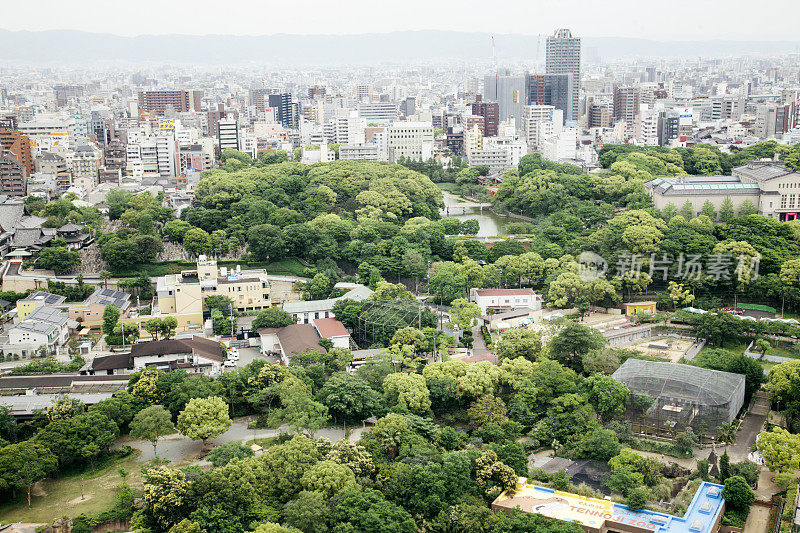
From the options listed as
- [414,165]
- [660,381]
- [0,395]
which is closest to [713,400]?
[660,381]

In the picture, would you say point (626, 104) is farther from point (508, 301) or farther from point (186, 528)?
point (186, 528)

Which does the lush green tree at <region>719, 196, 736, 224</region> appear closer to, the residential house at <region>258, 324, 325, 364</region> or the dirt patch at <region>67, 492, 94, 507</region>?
the residential house at <region>258, 324, 325, 364</region>

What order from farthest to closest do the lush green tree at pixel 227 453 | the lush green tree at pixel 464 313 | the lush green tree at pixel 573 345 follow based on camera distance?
the lush green tree at pixel 464 313 → the lush green tree at pixel 573 345 → the lush green tree at pixel 227 453

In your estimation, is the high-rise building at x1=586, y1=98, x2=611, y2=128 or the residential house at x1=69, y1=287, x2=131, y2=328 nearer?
the residential house at x1=69, y1=287, x2=131, y2=328

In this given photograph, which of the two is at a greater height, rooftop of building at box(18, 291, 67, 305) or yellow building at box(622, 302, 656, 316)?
rooftop of building at box(18, 291, 67, 305)

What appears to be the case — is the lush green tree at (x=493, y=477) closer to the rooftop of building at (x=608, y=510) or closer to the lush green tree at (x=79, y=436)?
the rooftop of building at (x=608, y=510)

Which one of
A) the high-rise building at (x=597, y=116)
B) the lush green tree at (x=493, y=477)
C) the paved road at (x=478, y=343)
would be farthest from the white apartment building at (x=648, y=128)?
the lush green tree at (x=493, y=477)

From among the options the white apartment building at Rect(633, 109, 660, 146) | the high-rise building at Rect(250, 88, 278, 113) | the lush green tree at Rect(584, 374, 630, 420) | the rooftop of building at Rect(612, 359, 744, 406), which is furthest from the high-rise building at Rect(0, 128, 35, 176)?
the white apartment building at Rect(633, 109, 660, 146)
